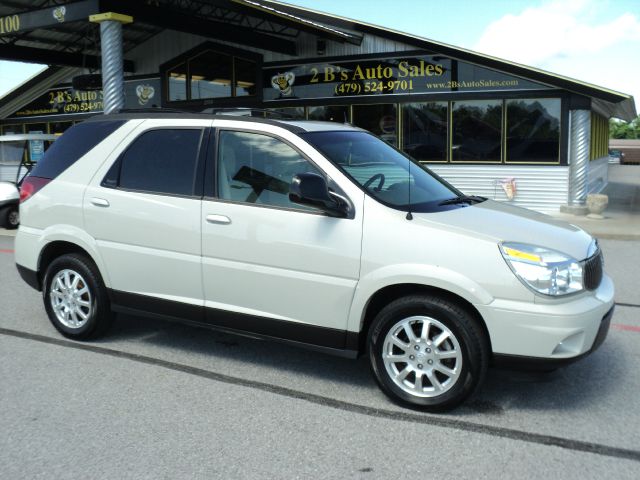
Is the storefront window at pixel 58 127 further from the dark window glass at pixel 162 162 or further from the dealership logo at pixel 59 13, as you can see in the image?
the dark window glass at pixel 162 162

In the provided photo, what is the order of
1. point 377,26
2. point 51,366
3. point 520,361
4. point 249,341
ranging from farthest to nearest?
1. point 377,26
2. point 249,341
3. point 51,366
4. point 520,361

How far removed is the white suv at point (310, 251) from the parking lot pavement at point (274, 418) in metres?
0.33

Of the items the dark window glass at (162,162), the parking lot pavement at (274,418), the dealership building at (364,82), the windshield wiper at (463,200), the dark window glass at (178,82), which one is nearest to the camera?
the parking lot pavement at (274,418)

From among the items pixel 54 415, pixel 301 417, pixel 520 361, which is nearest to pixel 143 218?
pixel 54 415

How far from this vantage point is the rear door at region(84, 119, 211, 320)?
4734 millimetres

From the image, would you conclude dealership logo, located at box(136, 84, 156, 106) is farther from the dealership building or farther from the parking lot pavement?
the parking lot pavement

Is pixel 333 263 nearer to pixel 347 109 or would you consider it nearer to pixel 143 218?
pixel 143 218

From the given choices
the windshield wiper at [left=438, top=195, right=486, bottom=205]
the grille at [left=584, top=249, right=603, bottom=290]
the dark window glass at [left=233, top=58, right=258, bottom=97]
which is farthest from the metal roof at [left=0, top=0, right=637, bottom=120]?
the grille at [left=584, top=249, right=603, bottom=290]

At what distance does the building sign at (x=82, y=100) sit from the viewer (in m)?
23.1

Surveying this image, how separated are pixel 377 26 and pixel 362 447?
1560 centimetres

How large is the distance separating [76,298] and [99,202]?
87cm

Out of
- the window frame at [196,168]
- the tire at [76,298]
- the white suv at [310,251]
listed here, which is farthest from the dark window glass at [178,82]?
the window frame at [196,168]

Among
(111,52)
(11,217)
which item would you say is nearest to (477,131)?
(111,52)

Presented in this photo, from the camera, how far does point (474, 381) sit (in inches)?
152
